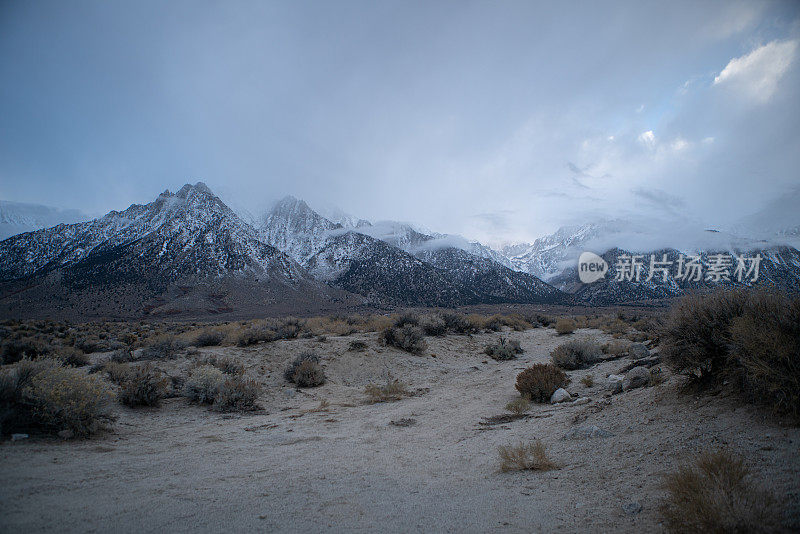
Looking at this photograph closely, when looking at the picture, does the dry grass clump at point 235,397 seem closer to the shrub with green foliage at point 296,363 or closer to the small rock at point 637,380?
the shrub with green foliage at point 296,363

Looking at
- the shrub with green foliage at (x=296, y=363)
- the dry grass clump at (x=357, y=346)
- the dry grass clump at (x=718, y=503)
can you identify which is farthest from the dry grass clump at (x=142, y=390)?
the dry grass clump at (x=718, y=503)

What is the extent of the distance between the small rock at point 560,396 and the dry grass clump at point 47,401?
975 cm

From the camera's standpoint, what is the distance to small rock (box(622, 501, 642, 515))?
3274 mm

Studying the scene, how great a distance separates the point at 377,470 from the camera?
5.14 m

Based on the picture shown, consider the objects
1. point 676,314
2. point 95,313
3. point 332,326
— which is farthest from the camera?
point 95,313

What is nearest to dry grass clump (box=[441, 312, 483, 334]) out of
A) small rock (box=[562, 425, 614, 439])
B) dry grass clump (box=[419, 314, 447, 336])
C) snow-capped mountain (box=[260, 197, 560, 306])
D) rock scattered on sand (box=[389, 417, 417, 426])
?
dry grass clump (box=[419, 314, 447, 336])

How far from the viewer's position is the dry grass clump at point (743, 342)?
3.88 meters

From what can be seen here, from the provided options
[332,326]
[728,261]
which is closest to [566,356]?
[332,326]

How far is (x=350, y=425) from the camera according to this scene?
788cm

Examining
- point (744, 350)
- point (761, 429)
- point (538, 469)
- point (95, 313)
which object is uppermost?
point (744, 350)

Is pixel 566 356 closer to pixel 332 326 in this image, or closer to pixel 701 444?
pixel 701 444

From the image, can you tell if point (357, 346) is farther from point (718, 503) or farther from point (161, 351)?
point (718, 503)

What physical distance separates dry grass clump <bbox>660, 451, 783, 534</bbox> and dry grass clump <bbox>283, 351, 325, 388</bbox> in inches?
418

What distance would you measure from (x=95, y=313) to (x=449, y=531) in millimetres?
79678
